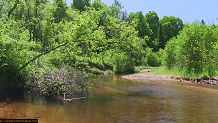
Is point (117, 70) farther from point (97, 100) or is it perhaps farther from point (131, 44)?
point (97, 100)

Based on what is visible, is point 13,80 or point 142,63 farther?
point 142,63

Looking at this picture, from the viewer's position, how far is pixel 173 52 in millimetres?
47844

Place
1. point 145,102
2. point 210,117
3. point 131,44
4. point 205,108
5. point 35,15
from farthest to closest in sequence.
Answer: point 35,15
point 131,44
point 145,102
point 205,108
point 210,117

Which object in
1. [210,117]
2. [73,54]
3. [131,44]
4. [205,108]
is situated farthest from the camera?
[131,44]

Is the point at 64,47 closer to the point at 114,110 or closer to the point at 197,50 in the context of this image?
the point at 114,110

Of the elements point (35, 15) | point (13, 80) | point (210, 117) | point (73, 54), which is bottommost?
point (210, 117)

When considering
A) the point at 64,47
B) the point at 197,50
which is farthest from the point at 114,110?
the point at 197,50

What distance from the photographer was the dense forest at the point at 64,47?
21.2 meters

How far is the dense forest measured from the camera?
2120cm

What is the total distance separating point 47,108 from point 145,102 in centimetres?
744

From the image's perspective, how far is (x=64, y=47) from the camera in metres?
24.1

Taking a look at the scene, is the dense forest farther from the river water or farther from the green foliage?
the river water

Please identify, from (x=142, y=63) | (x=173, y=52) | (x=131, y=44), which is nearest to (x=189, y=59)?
(x=173, y=52)

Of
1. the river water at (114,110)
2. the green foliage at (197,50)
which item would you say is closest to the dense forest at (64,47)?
the green foliage at (197,50)
